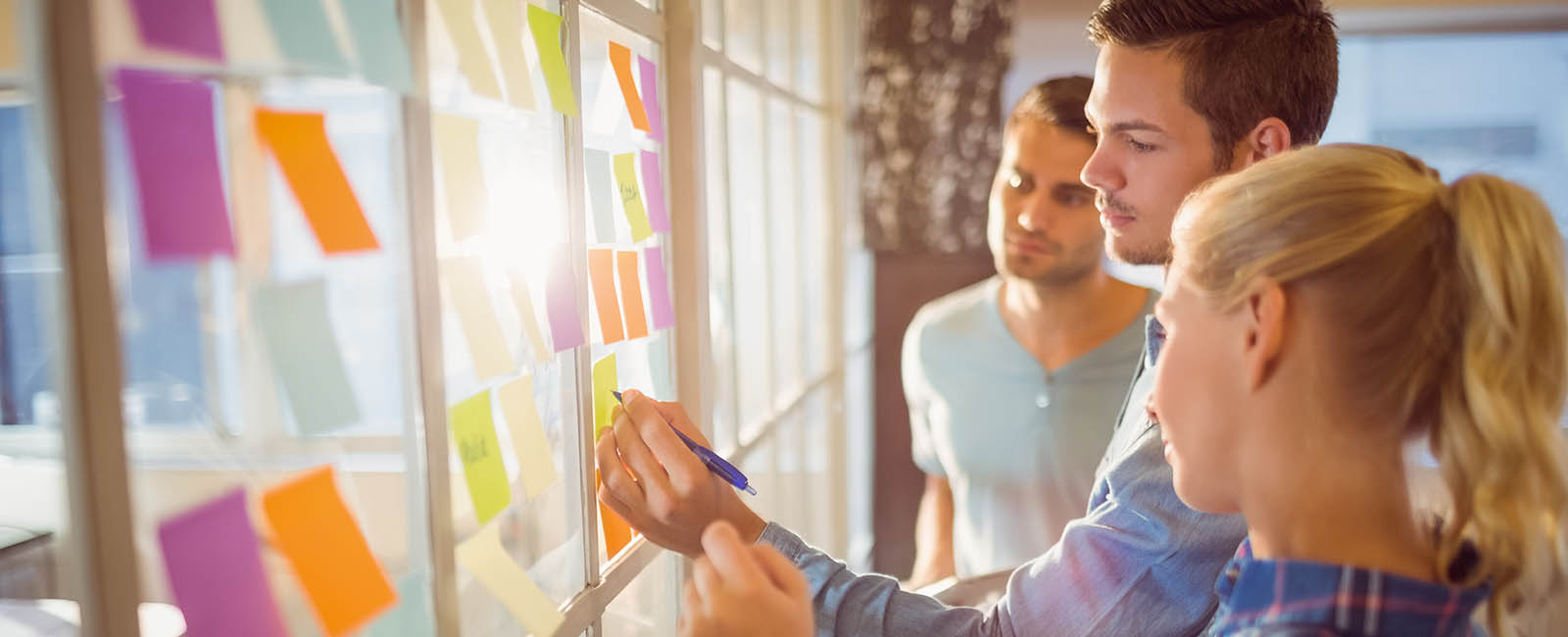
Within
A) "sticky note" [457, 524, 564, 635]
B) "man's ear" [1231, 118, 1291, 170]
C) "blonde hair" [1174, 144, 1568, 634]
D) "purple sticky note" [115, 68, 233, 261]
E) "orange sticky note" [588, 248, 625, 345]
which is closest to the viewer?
Answer: "purple sticky note" [115, 68, 233, 261]

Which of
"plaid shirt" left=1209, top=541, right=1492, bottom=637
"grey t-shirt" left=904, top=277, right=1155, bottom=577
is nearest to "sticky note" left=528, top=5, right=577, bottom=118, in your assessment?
"plaid shirt" left=1209, top=541, right=1492, bottom=637

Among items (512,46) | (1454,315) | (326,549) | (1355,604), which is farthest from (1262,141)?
(326,549)

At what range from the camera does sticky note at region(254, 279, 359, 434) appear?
Answer: 58 cm

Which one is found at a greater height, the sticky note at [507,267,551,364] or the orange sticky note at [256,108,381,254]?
the orange sticky note at [256,108,381,254]

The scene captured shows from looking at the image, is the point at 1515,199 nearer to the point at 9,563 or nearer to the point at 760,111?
the point at 9,563

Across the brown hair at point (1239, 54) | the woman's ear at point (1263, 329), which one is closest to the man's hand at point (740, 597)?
the woman's ear at point (1263, 329)

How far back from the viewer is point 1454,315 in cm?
74

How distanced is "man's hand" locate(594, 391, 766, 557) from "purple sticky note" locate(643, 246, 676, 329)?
26cm

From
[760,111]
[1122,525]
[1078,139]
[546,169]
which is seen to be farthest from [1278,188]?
[760,111]

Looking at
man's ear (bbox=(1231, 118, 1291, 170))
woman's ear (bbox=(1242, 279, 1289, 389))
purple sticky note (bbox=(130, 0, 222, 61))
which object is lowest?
woman's ear (bbox=(1242, 279, 1289, 389))

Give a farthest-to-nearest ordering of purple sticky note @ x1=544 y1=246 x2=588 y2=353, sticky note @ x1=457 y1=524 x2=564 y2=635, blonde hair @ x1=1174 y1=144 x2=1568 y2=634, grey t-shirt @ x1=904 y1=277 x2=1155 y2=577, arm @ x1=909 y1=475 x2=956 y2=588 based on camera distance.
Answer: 1. arm @ x1=909 y1=475 x2=956 y2=588
2. grey t-shirt @ x1=904 y1=277 x2=1155 y2=577
3. purple sticky note @ x1=544 y1=246 x2=588 y2=353
4. sticky note @ x1=457 y1=524 x2=564 y2=635
5. blonde hair @ x1=1174 y1=144 x2=1568 y2=634

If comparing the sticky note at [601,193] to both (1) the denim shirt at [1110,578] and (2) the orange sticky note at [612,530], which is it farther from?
(1) the denim shirt at [1110,578]

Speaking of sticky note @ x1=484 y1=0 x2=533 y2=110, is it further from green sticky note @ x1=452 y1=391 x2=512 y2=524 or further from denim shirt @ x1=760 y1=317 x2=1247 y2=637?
denim shirt @ x1=760 y1=317 x2=1247 y2=637

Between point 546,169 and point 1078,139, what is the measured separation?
1.10 m
